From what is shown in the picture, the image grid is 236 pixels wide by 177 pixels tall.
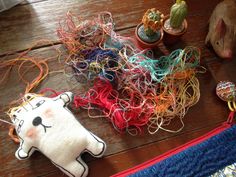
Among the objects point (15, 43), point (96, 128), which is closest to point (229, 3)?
point (96, 128)

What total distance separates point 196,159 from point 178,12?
0.45 m

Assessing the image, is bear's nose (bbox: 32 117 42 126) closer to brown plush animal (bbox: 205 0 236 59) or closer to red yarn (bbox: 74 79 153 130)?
red yarn (bbox: 74 79 153 130)

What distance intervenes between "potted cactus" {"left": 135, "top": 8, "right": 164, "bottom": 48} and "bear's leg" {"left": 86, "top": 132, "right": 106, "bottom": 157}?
358 millimetres

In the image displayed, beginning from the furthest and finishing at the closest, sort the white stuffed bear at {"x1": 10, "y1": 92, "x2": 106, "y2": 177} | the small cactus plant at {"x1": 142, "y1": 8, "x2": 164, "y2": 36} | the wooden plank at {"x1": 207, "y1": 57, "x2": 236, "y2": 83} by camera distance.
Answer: the wooden plank at {"x1": 207, "y1": 57, "x2": 236, "y2": 83}
the small cactus plant at {"x1": 142, "y1": 8, "x2": 164, "y2": 36}
the white stuffed bear at {"x1": 10, "y1": 92, "x2": 106, "y2": 177}

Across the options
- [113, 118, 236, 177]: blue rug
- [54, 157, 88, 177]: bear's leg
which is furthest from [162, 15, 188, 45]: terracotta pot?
[54, 157, 88, 177]: bear's leg

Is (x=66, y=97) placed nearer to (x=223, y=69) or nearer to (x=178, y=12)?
(x=178, y=12)

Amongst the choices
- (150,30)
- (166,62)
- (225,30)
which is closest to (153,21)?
(150,30)

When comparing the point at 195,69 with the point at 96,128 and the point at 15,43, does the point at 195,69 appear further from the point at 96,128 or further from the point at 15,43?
the point at 15,43

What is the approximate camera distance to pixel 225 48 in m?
0.99

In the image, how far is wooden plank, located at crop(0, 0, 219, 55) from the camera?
3.44 feet

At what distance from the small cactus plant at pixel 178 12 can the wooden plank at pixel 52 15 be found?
167 millimetres

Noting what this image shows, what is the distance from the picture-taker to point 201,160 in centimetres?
88

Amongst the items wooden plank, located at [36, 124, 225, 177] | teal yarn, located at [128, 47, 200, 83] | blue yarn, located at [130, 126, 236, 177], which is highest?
teal yarn, located at [128, 47, 200, 83]

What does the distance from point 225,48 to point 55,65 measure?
57 cm
